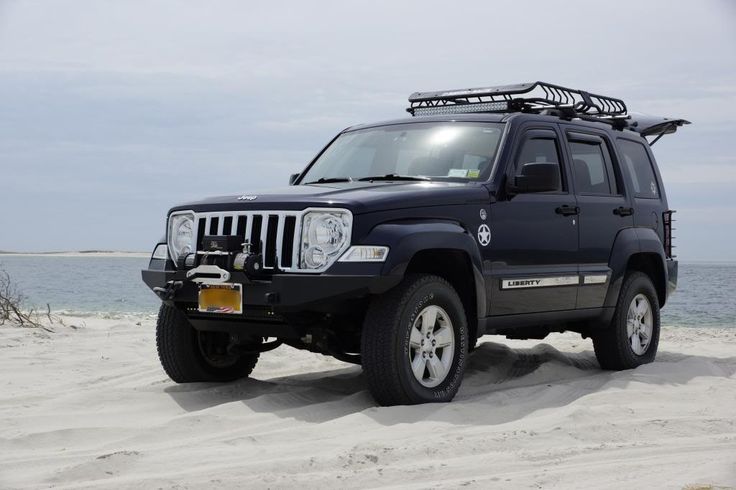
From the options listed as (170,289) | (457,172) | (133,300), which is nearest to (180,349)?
(170,289)

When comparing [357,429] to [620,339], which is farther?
[620,339]

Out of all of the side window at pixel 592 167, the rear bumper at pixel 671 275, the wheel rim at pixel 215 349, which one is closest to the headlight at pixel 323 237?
the wheel rim at pixel 215 349

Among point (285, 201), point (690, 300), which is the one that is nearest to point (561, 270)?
point (285, 201)

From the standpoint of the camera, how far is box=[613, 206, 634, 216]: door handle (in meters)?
7.97

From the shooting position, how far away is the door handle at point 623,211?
7.97 m

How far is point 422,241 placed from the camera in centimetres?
583

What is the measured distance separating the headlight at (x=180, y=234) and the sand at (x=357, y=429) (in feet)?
3.23

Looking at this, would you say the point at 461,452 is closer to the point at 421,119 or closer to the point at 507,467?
the point at 507,467

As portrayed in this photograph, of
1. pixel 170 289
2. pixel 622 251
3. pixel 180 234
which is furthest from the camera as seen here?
pixel 622 251

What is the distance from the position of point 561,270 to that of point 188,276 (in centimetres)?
274

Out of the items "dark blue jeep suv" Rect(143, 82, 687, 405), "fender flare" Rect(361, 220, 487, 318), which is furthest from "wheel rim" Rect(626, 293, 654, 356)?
"fender flare" Rect(361, 220, 487, 318)

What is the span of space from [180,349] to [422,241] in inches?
84.4

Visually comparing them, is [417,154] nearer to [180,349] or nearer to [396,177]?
[396,177]

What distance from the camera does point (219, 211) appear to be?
6207mm
